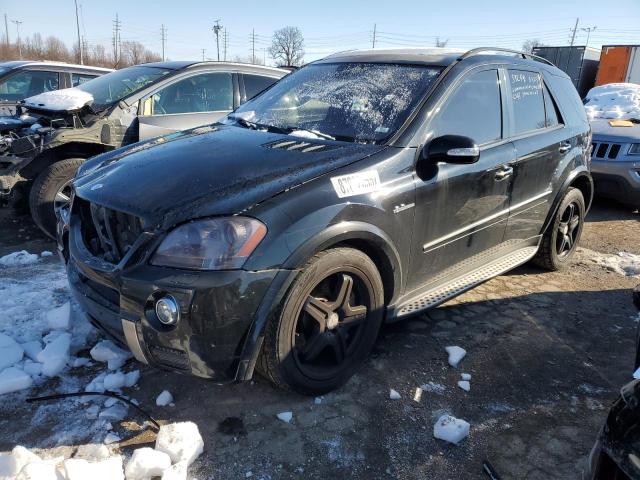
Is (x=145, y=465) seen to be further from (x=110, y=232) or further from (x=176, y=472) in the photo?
(x=110, y=232)

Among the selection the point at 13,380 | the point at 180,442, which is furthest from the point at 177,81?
the point at 180,442

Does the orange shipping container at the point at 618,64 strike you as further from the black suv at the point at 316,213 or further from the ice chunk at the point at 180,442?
the ice chunk at the point at 180,442

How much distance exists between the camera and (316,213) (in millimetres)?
2311

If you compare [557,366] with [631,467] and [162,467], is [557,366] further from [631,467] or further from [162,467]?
[162,467]

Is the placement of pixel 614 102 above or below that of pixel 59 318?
above

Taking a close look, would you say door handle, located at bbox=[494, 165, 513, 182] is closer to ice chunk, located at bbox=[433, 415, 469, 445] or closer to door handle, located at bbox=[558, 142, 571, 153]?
door handle, located at bbox=[558, 142, 571, 153]

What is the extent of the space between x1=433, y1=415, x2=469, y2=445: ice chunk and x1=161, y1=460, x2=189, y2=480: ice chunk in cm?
121

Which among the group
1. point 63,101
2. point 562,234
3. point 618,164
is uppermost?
point 63,101

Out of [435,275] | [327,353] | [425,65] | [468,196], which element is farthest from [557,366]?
[425,65]

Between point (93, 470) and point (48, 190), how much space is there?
3508 millimetres

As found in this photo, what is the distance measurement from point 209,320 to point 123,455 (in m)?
0.77

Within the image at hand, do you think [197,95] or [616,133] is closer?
[197,95]

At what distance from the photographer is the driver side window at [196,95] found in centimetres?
529

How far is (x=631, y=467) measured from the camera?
4.50 feet
